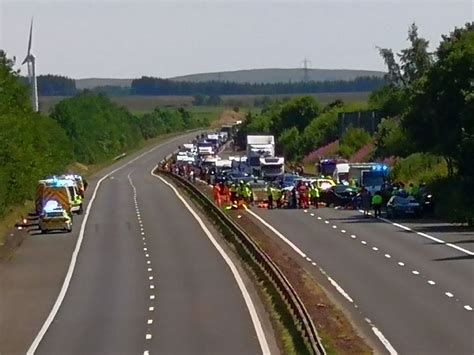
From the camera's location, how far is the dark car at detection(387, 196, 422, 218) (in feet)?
216

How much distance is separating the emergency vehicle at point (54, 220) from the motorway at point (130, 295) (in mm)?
645

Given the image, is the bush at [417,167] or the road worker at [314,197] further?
the bush at [417,167]

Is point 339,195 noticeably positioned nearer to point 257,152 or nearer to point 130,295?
point 130,295

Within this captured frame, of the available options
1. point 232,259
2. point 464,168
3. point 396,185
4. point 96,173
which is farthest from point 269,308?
point 96,173

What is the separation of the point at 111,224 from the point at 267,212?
8.16m

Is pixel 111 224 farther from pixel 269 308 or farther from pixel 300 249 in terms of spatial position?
pixel 269 308

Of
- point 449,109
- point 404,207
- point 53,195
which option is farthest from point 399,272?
point 53,195

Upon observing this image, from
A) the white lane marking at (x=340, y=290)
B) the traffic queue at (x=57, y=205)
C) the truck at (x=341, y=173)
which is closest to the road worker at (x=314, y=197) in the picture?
the traffic queue at (x=57, y=205)

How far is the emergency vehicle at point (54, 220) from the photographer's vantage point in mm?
65562

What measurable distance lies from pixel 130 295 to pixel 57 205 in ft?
89.8

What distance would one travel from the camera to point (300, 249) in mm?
52312

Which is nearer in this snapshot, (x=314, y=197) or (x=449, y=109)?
(x=449, y=109)

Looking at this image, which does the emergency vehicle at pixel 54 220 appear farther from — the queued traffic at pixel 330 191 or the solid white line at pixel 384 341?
the solid white line at pixel 384 341

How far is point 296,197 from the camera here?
7656 centimetres
